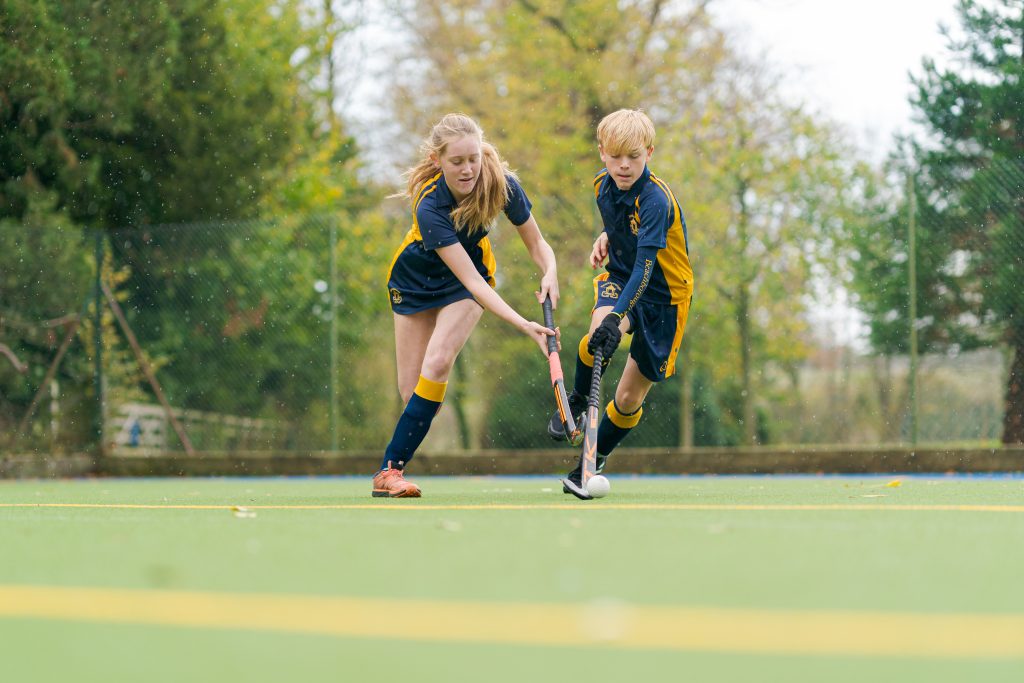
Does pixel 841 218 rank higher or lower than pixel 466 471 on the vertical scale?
higher

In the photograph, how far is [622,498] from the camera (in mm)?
5820

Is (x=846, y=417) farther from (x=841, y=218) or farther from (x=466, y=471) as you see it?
(x=466, y=471)

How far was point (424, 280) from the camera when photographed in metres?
6.10

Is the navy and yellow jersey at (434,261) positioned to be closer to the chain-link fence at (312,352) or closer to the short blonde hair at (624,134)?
the short blonde hair at (624,134)

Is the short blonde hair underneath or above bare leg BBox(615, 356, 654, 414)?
above

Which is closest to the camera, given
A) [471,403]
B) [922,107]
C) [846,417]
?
[846,417]

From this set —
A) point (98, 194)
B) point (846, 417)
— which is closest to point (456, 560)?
point (846, 417)

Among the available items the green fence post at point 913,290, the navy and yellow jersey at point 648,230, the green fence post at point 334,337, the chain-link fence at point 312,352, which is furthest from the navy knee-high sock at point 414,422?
the green fence post at point 334,337

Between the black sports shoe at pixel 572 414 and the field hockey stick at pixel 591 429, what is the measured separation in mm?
131

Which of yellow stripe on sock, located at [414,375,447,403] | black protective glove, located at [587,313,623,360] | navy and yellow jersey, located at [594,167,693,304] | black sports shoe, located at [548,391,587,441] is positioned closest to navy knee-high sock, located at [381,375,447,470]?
yellow stripe on sock, located at [414,375,447,403]

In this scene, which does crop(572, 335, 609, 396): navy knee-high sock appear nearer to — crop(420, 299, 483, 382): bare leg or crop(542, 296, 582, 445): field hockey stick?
crop(542, 296, 582, 445): field hockey stick

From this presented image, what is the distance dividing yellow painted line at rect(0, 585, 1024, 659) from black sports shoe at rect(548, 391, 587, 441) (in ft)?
11.4

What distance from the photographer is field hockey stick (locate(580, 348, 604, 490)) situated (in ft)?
18.7

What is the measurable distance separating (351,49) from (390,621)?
2118cm
